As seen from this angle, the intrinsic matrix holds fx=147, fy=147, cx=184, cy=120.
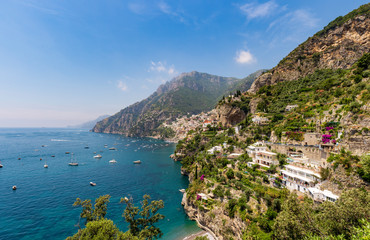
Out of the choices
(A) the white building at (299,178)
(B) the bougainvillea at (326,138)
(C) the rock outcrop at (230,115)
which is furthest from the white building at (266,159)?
(C) the rock outcrop at (230,115)

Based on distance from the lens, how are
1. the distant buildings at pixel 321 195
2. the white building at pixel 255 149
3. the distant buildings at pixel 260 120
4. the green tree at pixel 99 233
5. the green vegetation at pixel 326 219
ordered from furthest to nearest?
the distant buildings at pixel 260 120, the white building at pixel 255 149, the distant buildings at pixel 321 195, the green tree at pixel 99 233, the green vegetation at pixel 326 219

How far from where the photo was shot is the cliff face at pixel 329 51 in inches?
2173

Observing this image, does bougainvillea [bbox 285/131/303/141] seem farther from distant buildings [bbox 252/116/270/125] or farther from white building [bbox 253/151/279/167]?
distant buildings [bbox 252/116/270/125]

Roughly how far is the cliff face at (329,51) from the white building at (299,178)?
2300 inches

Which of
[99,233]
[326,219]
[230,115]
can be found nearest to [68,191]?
[99,233]

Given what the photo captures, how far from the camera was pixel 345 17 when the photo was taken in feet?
213

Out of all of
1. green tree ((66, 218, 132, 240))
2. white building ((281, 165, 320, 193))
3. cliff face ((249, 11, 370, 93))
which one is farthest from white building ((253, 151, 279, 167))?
cliff face ((249, 11, 370, 93))

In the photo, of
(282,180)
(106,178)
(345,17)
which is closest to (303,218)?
(282,180)

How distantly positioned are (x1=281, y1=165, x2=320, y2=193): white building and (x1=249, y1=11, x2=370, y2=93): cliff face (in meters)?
58.4

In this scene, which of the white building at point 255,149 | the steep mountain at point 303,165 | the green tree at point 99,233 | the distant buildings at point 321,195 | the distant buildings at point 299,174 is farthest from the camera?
the white building at point 255,149

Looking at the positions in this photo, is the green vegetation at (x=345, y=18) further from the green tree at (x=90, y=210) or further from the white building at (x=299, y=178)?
the green tree at (x=90, y=210)

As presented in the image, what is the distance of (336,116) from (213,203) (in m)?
32.1

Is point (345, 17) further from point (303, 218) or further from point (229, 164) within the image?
point (303, 218)

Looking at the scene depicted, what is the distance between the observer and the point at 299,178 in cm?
2322
